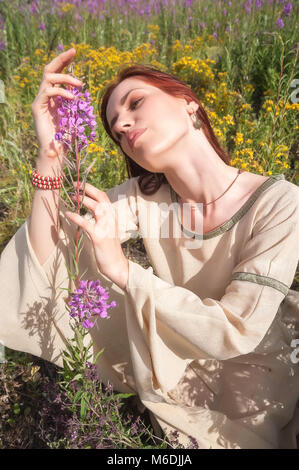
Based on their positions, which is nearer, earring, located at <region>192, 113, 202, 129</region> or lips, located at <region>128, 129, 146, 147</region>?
lips, located at <region>128, 129, 146, 147</region>

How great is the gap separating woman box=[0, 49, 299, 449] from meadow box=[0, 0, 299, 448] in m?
0.25

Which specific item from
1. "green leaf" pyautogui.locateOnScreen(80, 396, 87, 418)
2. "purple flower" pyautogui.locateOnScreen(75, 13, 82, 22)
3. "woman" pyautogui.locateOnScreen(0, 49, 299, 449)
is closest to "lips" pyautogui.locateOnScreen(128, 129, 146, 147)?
"woman" pyautogui.locateOnScreen(0, 49, 299, 449)

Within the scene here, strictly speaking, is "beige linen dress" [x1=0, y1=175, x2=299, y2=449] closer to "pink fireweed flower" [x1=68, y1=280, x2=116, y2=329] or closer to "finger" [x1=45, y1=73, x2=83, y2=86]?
"pink fireweed flower" [x1=68, y1=280, x2=116, y2=329]

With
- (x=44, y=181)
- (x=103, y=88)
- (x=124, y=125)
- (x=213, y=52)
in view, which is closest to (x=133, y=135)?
(x=124, y=125)

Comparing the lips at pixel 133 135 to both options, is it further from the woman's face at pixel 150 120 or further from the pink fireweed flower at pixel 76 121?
the pink fireweed flower at pixel 76 121

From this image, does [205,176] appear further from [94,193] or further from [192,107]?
[94,193]

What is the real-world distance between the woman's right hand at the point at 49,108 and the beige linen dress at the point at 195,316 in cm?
35

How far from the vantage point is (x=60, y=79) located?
1296 millimetres

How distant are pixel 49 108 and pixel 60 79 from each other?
176 mm

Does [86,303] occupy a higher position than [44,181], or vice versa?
[44,181]

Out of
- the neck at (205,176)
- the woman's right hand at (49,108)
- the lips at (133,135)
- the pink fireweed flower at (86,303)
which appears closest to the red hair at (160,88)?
the neck at (205,176)

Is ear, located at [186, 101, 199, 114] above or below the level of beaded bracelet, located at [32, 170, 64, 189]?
above

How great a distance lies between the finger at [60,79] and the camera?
121cm

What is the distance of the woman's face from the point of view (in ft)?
4.84
